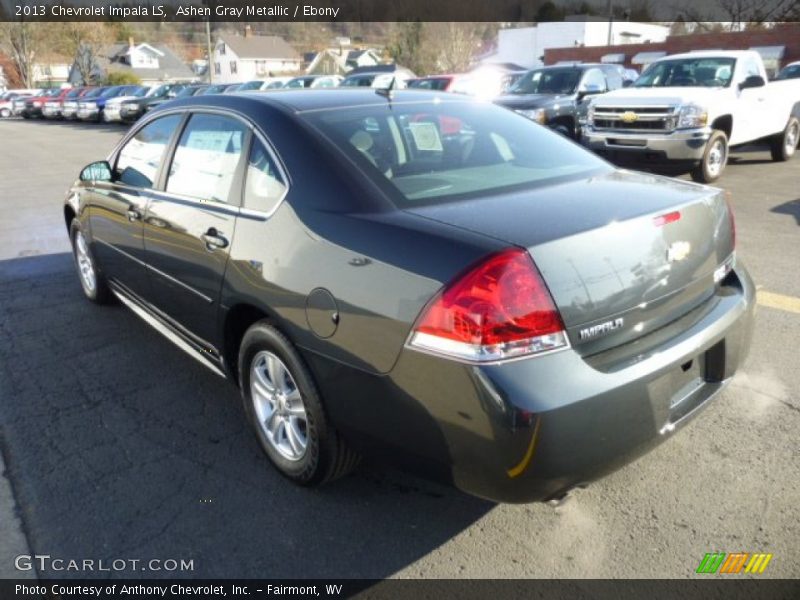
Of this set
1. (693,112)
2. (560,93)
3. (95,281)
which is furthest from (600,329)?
(560,93)

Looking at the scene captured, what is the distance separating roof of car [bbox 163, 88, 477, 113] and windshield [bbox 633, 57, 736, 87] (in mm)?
8294

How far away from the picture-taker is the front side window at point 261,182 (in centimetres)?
283

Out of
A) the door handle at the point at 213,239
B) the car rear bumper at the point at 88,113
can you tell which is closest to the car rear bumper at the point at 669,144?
the door handle at the point at 213,239

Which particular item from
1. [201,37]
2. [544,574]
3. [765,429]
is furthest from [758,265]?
[201,37]

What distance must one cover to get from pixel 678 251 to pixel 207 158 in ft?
7.58

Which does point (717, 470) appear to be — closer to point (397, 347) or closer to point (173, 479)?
point (397, 347)

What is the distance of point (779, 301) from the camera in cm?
488

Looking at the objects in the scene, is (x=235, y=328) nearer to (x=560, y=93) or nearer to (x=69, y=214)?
(x=69, y=214)

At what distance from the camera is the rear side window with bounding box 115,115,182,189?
3.84 metres

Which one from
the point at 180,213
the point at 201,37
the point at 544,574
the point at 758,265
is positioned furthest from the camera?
the point at 201,37

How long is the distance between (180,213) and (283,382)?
1.16 m

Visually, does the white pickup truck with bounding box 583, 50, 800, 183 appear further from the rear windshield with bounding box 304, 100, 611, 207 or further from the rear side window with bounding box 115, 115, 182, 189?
the rear side window with bounding box 115, 115, 182, 189

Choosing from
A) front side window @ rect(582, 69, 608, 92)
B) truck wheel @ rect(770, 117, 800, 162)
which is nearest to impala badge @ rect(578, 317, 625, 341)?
front side window @ rect(582, 69, 608, 92)

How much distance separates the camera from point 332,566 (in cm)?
246
